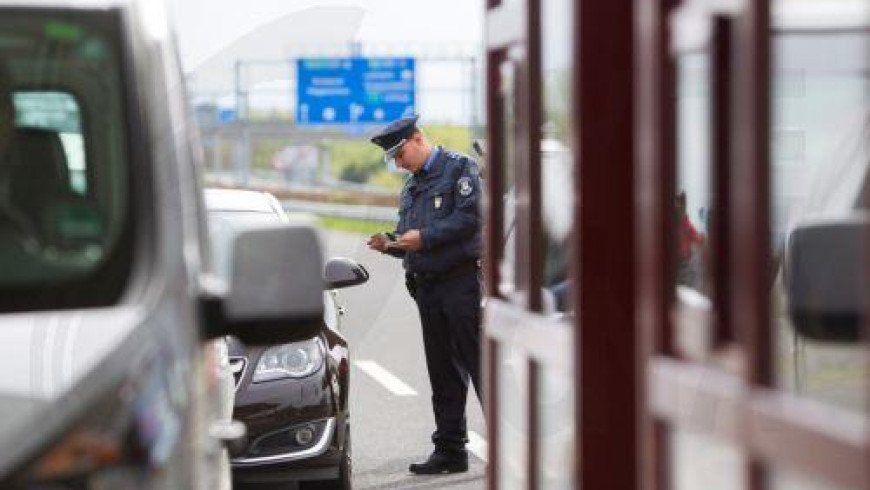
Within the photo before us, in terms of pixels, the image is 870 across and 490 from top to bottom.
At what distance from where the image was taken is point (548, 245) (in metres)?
5.23

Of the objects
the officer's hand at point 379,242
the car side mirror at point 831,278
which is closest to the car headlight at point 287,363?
the officer's hand at point 379,242

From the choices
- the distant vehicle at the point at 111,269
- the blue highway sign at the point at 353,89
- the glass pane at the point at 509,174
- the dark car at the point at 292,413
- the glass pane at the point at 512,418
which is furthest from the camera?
the blue highway sign at the point at 353,89

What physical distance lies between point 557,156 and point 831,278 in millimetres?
2126

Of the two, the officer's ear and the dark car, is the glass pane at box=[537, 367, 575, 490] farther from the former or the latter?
the officer's ear

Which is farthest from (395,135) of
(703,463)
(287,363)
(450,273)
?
(703,463)

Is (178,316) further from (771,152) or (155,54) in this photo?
(771,152)

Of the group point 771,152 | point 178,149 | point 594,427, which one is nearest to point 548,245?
point 594,427

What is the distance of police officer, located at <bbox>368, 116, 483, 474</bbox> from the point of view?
1139 centimetres

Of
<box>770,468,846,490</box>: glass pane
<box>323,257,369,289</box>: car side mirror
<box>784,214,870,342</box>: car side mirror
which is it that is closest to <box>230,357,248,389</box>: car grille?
<box>323,257,369,289</box>: car side mirror

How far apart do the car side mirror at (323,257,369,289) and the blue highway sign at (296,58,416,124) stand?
45.3 m

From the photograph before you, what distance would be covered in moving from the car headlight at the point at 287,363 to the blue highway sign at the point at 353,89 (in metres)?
45.7

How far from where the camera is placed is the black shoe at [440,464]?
11680mm

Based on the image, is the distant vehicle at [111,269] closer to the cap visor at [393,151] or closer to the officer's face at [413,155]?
the officer's face at [413,155]

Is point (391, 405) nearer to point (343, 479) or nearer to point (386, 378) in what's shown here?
point (386, 378)
